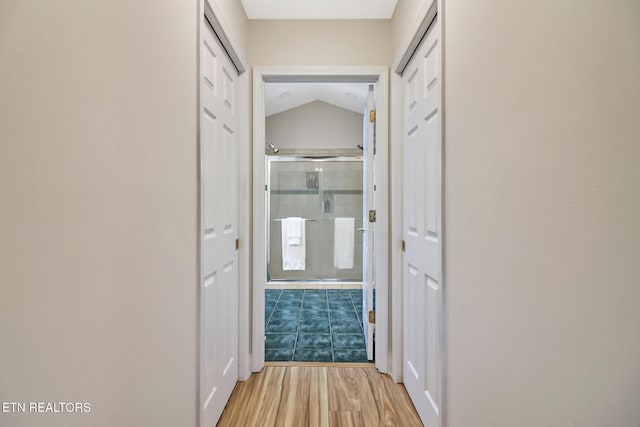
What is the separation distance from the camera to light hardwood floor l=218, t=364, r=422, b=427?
160 centimetres

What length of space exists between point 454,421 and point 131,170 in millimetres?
1398

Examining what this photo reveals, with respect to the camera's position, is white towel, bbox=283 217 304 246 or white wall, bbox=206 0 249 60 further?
white towel, bbox=283 217 304 246

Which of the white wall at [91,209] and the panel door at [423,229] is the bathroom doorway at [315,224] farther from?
the white wall at [91,209]

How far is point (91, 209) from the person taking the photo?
67 centimetres

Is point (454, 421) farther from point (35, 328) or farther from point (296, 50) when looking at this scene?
point (296, 50)

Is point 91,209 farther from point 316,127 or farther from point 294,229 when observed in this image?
point 316,127

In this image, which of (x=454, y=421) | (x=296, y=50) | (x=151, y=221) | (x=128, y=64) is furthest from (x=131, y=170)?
(x=296, y=50)

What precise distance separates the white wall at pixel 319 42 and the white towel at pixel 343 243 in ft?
9.33

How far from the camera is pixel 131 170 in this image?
812 millimetres

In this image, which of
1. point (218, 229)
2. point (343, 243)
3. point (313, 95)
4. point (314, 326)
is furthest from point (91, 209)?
point (313, 95)

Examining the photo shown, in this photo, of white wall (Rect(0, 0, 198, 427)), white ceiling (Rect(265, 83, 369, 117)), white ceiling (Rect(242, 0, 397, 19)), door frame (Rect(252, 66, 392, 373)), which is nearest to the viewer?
white wall (Rect(0, 0, 198, 427))

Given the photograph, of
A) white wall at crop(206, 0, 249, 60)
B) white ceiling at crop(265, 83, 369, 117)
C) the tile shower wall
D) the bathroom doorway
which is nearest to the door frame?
white wall at crop(206, 0, 249, 60)

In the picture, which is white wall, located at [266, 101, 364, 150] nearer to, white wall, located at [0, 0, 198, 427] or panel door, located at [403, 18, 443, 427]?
panel door, located at [403, 18, 443, 427]

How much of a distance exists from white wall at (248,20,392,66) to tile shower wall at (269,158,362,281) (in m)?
2.67
